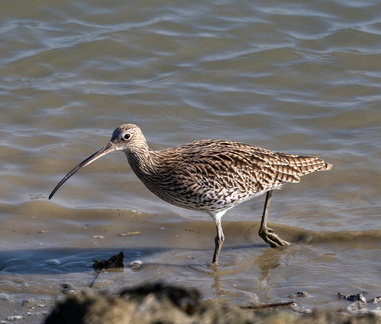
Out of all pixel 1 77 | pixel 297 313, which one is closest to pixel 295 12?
pixel 1 77

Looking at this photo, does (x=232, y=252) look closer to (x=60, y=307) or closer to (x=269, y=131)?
(x=269, y=131)

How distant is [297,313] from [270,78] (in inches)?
254

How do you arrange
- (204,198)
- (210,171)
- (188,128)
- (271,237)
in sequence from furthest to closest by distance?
(188,128)
(271,237)
(210,171)
(204,198)

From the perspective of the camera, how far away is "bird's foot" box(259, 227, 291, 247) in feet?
26.0

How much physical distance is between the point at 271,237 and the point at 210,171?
87cm

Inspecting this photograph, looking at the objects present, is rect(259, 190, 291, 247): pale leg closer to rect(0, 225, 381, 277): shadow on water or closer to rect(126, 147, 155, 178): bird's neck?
rect(0, 225, 381, 277): shadow on water

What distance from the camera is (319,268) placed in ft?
24.2

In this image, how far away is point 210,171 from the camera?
780 centimetres

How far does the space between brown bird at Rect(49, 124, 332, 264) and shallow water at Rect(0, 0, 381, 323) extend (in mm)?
479

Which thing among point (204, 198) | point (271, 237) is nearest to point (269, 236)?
point (271, 237)

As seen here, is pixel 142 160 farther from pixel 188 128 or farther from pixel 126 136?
pixel 188 128

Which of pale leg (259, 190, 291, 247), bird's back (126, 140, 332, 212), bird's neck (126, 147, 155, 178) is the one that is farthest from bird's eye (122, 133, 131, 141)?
pale leg (259, 190, 291, 247)

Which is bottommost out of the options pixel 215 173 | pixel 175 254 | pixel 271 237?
pixel 175 254

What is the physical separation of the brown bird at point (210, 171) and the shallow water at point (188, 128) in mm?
479
